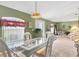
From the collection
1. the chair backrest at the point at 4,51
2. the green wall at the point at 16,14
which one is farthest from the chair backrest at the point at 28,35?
the chair backrest at the point at 4,51

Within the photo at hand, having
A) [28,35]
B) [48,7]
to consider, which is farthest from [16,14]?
[48,7]

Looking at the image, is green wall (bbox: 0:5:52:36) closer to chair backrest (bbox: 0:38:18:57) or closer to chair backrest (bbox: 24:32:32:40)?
chair backrest (bbox: 24:32:32:40)

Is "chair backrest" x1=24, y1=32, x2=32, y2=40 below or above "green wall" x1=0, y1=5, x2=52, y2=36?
below

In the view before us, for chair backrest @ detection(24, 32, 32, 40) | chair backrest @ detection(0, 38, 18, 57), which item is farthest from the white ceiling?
chair backrest @ detection(0, 38, 18, 57)

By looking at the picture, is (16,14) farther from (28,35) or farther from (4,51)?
(4,51)

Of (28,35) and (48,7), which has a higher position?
(48,7)

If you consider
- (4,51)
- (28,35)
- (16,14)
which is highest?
(16,14)

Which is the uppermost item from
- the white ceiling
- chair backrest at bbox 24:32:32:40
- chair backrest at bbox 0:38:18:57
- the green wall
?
the white ceiling

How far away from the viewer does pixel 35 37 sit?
1644 mm

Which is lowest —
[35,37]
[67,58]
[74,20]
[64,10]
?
[67,58]

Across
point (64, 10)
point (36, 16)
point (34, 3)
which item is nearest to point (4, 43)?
point (36, 16)

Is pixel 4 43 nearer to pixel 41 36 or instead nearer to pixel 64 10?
pixel 41 36

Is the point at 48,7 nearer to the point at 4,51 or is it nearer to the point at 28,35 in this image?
the point at 28,35

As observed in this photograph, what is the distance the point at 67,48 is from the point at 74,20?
1.36 ft
